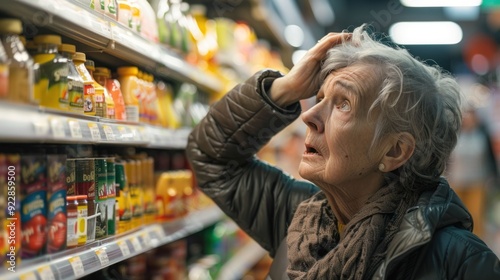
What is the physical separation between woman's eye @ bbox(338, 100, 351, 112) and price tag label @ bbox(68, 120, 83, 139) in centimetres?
73

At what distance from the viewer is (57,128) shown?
164 cm

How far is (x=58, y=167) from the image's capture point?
5.77ft

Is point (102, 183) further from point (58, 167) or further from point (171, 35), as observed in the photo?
point (171, 35)

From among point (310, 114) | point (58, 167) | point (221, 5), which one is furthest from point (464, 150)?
point (58, 167)

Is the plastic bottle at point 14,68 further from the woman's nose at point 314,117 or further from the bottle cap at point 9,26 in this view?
the woman's nose at point 314,117

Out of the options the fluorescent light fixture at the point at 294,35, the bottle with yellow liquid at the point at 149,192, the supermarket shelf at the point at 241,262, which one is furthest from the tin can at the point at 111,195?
the fluorescent light fixture at the point at 294,35

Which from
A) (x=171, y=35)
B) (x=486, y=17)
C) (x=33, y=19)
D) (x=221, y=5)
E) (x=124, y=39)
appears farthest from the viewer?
(x=486, y=17)

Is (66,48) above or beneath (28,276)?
above

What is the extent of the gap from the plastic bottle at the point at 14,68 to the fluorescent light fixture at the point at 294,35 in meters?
4.73

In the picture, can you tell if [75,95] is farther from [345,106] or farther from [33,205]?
[345,106]

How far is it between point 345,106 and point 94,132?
71 cm

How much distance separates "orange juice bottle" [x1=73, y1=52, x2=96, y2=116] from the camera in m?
1.97

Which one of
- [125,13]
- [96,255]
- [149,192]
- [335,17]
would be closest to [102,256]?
[96,255]

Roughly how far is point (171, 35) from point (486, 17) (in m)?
11.2
